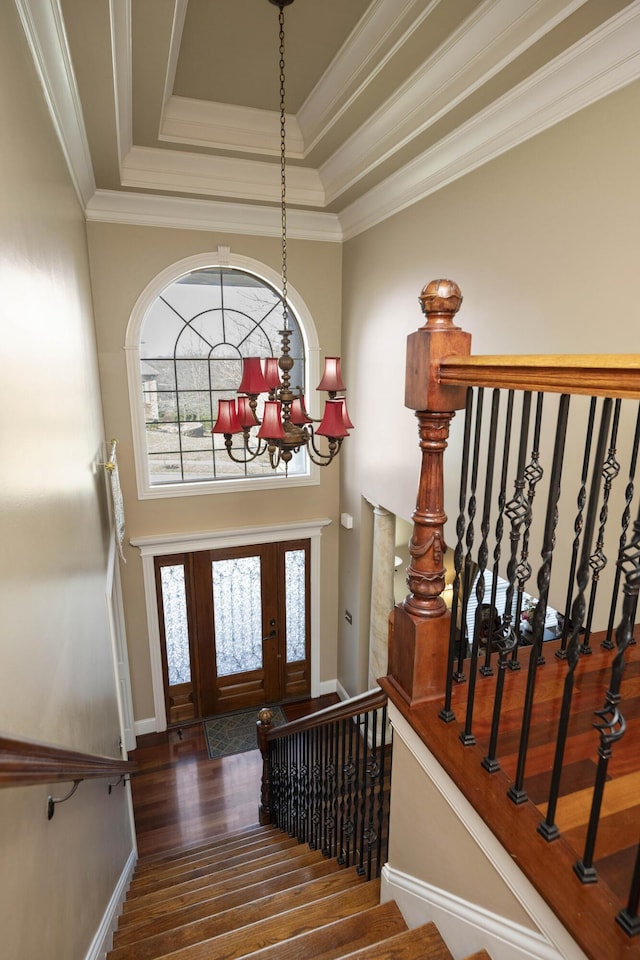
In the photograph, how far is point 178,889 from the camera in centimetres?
293

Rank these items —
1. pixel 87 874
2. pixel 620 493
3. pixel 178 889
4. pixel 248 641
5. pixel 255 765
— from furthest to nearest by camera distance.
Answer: pixel 248 641 → pixel 255 765 → pixel 178 889 → pixel 620 493 → pixel 87 874

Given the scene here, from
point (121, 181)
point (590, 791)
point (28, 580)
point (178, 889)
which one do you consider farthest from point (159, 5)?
point (178, 889)

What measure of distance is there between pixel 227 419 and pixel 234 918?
2.41 meters

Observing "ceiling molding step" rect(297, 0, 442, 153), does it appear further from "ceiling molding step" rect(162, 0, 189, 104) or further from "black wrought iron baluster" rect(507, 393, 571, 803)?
"black wrought iron baluster" rect(507, 393, 571, 803)

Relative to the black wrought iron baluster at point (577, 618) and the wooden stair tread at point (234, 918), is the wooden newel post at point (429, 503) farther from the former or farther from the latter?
the wooden stair tread at point (234, 918)

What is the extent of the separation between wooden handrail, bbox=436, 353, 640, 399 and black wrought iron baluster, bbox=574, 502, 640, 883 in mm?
239

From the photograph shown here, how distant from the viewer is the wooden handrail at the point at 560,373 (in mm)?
897

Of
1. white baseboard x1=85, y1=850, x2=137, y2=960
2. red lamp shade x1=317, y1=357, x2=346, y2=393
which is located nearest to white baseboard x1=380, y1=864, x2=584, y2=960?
white baseboard x1=85, y1=850, x2=137, y2=960

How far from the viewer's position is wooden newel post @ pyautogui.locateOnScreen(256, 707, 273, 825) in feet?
12.7

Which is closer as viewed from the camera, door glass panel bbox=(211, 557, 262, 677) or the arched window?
the arched window

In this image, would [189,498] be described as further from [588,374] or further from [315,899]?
[588,374]

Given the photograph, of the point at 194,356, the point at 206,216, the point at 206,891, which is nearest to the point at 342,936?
the point at 206,891

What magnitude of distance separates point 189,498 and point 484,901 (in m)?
4.30

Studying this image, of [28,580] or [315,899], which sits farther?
[315,899]
